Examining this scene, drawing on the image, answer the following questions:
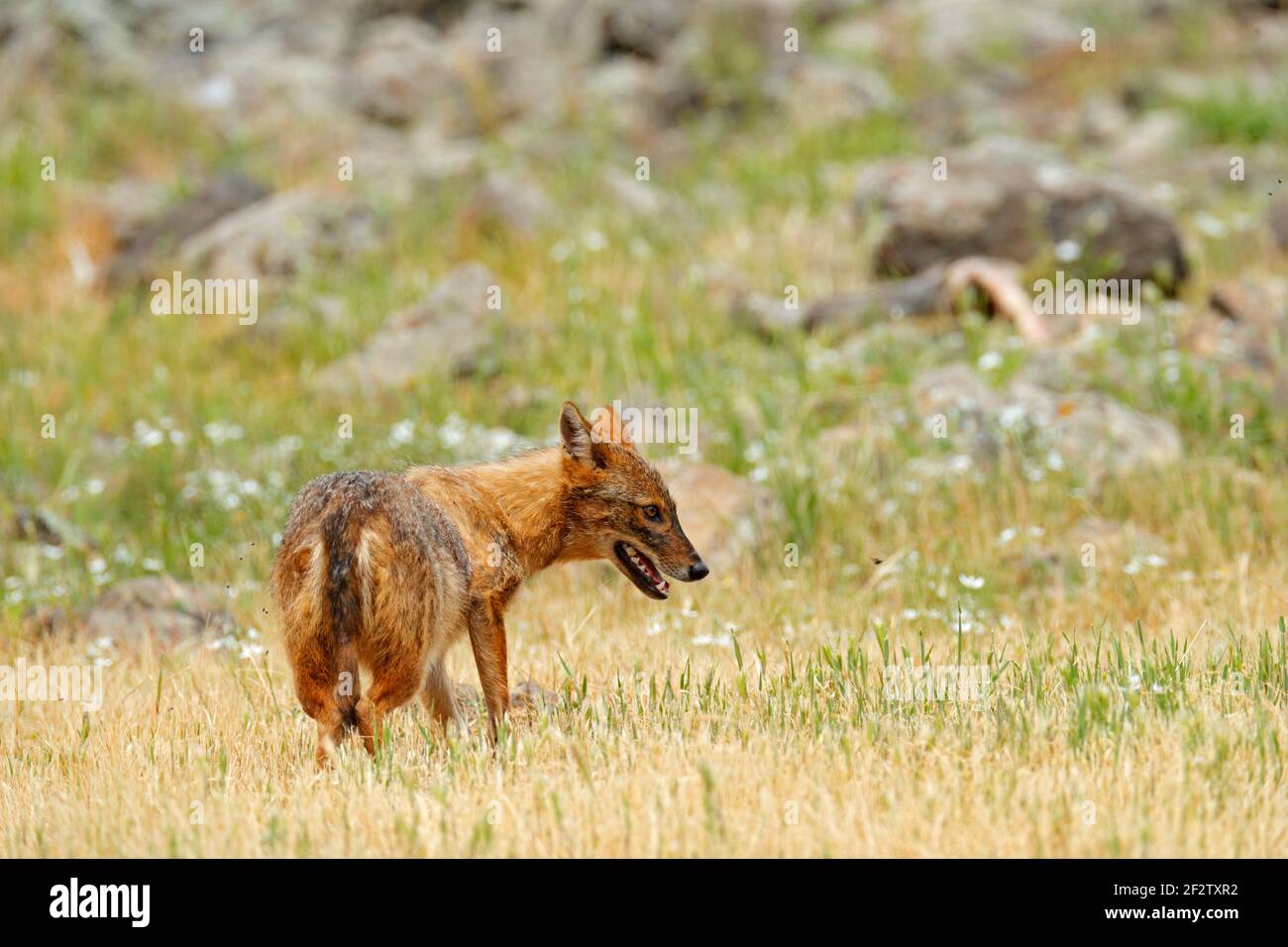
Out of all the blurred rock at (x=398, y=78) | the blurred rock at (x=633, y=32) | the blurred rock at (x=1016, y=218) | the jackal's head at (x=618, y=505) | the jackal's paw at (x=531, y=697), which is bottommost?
the jackal's paw at (x=531, y=697)

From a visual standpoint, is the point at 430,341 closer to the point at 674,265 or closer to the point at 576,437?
the point at 674,265

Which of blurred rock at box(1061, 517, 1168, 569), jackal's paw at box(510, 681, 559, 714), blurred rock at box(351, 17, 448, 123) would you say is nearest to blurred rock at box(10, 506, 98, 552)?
jackal's paw at box(510, 681, 559, 714)

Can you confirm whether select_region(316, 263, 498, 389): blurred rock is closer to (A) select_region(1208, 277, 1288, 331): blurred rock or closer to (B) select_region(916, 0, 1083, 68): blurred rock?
(A) select_region(1208, 277, 1288, 331): blurred rock

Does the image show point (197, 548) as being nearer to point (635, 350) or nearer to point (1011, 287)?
point (635, 350)

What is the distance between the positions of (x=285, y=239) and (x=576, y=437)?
10.5m

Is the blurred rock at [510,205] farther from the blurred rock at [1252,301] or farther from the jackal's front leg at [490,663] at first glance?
the jackal's front leg at [490,663]

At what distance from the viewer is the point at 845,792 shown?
17.6ft

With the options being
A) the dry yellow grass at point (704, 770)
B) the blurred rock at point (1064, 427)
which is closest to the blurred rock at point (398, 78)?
the blurred rock at point (1064, 427)

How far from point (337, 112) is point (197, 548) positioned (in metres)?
12.6

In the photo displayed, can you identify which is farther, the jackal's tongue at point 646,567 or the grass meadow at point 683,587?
the jackal's tongue at point 646,567

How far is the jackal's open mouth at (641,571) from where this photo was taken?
7.10 m

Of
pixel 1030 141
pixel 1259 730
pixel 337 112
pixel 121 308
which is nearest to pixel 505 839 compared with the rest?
pixel 1259 730

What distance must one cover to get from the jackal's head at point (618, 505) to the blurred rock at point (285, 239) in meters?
9.75

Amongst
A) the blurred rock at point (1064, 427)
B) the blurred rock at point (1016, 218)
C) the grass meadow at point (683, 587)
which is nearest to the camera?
the grass meadow at point (683, 587)
